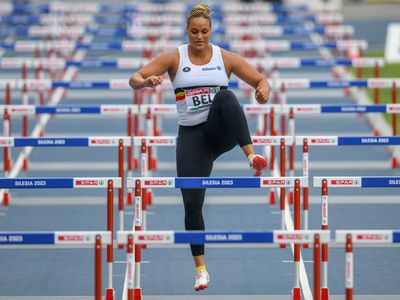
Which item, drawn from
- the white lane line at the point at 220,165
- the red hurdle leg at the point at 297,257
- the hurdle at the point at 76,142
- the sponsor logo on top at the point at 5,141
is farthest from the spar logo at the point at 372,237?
the white lane line at the point at 220,165

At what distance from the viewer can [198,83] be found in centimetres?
835

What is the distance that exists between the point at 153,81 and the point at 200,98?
469mm

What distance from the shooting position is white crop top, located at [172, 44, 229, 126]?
27.4 feet

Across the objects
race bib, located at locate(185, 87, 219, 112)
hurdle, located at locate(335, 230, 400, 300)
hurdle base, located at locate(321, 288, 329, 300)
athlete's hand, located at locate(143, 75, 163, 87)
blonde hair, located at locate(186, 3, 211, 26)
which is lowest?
hurdle base, located at locate(321, 288, 329, 300)

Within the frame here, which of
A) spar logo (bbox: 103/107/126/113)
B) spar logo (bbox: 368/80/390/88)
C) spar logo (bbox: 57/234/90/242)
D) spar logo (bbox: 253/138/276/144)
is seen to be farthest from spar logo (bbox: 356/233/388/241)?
spar logo (bbox: 368/80/390/88)

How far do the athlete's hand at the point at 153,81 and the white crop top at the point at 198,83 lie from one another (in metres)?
0.35

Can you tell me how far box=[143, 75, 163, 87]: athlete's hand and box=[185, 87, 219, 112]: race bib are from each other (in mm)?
379

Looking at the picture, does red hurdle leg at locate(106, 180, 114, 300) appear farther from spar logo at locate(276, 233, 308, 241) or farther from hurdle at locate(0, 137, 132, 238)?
hurdle at locate(0, 137, 132, 238)

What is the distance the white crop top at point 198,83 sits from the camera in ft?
27.4

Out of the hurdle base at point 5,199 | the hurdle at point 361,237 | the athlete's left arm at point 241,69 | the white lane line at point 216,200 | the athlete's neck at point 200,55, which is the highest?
the athlete's neck at point 200,55

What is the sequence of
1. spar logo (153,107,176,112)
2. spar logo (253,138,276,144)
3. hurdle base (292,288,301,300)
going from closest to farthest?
hurdle base (292,288,301,300), spar logo (253,138,276,144), spar logo (153,107,176,112)

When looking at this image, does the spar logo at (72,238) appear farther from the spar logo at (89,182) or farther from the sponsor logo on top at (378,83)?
the sponsor logo on top at (378,83)

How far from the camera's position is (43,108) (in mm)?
12148

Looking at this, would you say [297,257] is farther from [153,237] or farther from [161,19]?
[161,19]
